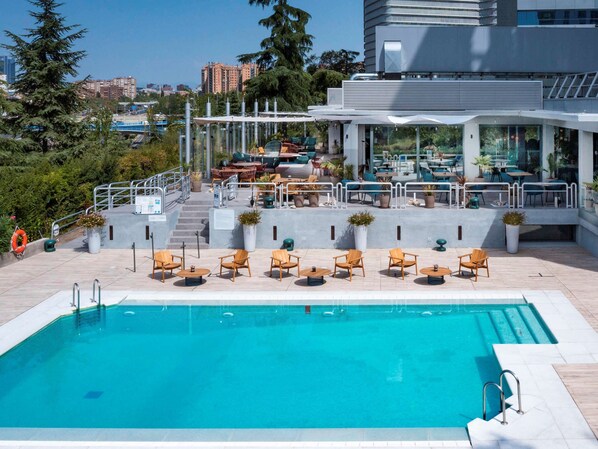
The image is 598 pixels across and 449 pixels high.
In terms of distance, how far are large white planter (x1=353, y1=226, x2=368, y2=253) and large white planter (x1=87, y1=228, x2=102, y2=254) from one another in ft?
25.4

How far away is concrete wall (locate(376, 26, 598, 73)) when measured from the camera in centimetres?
3988

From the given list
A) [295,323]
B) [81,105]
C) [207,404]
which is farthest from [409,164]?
[81,105]

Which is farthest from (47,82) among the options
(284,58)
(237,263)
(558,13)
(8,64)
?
(558,13)

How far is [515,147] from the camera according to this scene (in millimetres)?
27391

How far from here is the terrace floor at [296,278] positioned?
60.3 ft

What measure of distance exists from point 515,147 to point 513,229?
19.2ft

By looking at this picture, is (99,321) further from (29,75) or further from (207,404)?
(29,75)

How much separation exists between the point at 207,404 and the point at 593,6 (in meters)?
78.8

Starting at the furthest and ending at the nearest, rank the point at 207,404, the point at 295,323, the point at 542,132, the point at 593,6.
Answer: the point at 593,6
the point at 542,132
the point at 295,323
the point at 207,404

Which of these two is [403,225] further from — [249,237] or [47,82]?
[47,82]

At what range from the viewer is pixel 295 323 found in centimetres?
1659

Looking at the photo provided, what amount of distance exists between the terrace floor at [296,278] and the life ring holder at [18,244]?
10.8 inches

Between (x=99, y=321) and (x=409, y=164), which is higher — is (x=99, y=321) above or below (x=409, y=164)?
below

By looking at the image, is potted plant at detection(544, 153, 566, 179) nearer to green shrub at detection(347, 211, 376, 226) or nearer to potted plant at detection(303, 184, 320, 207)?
green shrub at detection(347, 211, 376, 226)
